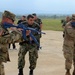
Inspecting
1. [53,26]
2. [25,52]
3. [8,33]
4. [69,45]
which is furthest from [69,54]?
[53,26]

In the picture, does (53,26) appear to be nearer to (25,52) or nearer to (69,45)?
(25,52)

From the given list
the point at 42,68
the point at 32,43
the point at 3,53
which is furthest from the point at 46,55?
the point at 3,53

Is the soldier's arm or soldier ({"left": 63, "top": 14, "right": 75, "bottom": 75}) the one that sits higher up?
the soldier's arm

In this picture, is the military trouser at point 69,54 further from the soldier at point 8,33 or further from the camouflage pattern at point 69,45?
the soldier at point 8,33

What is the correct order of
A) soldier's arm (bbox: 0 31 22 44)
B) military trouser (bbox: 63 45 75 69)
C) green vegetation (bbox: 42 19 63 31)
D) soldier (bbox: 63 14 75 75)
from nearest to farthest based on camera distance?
soldier's arm (bbox: 0 31 22 44) < soldier (bbox: 63 14 75 75) < military trouser (bbox: 63 45 75 69) < green vegetation (bbox: 42 19 63 31)

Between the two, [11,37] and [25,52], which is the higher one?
[11,37]

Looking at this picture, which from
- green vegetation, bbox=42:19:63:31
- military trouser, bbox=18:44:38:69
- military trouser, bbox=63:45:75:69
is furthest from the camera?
green vegetation, bbox=42:19:63:31

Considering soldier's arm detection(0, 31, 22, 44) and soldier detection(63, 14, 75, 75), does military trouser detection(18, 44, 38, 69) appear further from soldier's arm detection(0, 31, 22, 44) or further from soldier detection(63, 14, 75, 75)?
soldier's arm detection(0, 31, 22, 44)

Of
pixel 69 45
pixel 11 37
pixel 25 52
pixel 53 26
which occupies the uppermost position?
pixel 11 37

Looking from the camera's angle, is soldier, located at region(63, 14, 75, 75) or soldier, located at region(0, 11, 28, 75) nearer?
soldier, located at region(0, 11, 28, 75)

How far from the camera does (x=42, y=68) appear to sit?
1088 centimetres

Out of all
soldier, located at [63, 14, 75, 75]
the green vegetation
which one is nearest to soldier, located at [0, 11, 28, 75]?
soldier, located at [63, 14, 75, 75]

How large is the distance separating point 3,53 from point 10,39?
48cm

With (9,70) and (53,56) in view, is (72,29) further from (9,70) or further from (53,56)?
(53,56)
